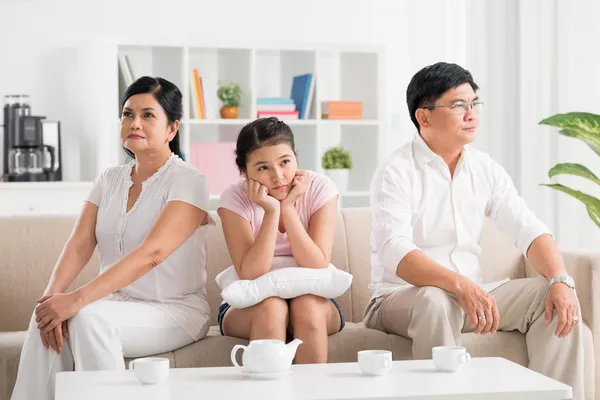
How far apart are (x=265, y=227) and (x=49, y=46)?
2.97 m

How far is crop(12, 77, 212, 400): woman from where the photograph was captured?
2467mm

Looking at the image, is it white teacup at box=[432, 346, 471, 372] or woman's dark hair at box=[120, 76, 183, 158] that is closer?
white teacup at box=[432, 346, 471, 372]

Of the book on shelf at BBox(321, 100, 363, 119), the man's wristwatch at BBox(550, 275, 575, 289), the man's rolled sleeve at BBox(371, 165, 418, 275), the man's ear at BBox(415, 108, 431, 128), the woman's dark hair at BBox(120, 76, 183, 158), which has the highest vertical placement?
the book on shelf at BBox(321, 100, 363, 119)

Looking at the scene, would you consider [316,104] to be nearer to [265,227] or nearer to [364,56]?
[364,56]

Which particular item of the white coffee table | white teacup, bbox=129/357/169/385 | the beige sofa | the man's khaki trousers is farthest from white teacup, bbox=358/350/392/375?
the beige sofa

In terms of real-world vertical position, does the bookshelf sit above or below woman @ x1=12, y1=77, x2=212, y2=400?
above

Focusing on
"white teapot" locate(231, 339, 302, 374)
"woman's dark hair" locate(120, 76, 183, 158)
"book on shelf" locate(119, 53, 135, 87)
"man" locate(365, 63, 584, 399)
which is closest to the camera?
"white teapot" locate(231, 339, 302, 374)

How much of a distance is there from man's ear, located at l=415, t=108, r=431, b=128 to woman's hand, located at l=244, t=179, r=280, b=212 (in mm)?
567

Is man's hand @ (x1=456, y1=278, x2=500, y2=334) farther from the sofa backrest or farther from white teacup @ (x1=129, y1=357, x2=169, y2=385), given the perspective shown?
white teacup @ (x1=129, y1=357, x2=169, y2=385)

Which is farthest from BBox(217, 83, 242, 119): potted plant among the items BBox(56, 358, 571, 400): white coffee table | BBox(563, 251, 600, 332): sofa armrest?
BBox(56, 358, 571, 400): white coffee table

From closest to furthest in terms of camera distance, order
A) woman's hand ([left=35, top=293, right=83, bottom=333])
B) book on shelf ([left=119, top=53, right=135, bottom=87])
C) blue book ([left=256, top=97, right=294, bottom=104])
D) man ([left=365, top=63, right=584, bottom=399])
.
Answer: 1. woman's hand ([left=35, top=293, right=83, bottom=333])
2. man ([left=365, top=63, right=584, bottom=399])
3. book on shelf ([left=119, top=53, right=135, bottom=87])
4. blue book ([left=256, top=97, right=294, bottom=104])

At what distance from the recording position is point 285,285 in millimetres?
2559

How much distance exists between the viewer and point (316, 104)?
528cm

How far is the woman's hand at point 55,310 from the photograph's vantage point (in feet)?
8.08
